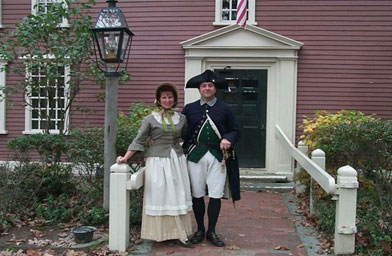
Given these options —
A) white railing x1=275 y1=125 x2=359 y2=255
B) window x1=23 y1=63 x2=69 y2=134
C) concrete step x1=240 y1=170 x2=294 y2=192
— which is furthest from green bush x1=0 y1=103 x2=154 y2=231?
concrete step x1=240 y1=170 x2=294 y2=192

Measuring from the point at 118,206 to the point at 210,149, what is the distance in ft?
3.73

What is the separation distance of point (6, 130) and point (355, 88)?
751 centimetres

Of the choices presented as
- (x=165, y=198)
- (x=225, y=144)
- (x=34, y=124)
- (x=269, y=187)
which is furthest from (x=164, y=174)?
(x=34, y=124)

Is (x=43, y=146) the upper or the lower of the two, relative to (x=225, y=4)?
lower

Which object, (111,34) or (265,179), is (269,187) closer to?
(265,179)

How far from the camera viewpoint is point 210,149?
4.79 m

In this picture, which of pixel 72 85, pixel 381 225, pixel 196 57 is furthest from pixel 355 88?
pixel 72 85

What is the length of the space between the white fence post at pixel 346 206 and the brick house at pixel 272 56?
4552 mm

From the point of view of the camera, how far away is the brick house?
902cm

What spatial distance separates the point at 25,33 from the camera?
7.05 metres

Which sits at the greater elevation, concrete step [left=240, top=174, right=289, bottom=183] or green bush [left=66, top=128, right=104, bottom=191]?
green bush [left=66, top=128, right=104, bottom=191]

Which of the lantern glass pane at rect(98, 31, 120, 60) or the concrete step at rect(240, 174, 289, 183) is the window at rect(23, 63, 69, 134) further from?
the concrete step at rect(240, 174, 289, 183)

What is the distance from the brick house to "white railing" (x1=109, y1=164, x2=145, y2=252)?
473cm

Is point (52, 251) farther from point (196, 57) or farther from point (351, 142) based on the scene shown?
point (196, 57)
